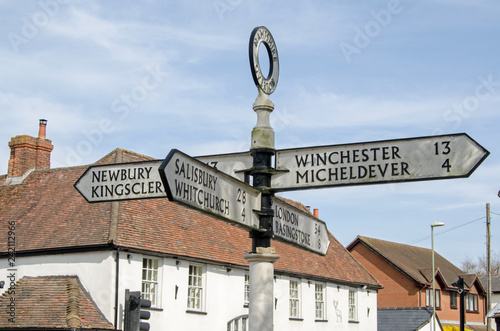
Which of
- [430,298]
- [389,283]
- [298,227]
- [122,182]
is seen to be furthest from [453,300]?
[122,182]

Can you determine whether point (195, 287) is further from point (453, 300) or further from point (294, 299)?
point (453, 300)

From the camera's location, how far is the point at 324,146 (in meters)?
5.39

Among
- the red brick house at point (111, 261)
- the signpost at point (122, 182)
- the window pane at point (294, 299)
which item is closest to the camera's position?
the signpost at point (122, 182)

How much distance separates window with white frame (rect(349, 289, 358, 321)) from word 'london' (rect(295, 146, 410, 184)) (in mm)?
29982

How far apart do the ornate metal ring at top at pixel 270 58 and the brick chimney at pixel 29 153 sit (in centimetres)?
2334

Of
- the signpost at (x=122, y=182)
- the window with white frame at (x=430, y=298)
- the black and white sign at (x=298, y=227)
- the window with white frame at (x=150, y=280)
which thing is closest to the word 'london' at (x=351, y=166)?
the black and white sign at (x=298, y=227)

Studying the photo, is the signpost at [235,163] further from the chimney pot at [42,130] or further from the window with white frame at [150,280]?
the chimney pot at [42,130]

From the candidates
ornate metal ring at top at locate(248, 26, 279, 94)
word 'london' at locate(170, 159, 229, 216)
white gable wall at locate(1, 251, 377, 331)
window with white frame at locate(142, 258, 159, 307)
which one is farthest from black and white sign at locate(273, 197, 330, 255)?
window with white frame at locate(142, 258, 159, 307)

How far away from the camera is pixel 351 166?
525 cm

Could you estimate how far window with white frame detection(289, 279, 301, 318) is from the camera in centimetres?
2920

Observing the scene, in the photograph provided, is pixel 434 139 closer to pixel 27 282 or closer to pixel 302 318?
pixel 27 282

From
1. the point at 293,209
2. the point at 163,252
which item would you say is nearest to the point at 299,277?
the point at 163,252

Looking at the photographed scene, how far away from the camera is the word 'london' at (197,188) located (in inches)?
175

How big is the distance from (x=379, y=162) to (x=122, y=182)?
2.11 meters
